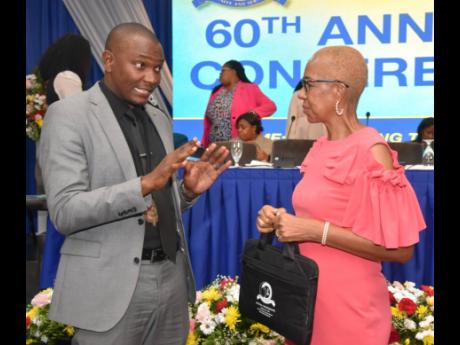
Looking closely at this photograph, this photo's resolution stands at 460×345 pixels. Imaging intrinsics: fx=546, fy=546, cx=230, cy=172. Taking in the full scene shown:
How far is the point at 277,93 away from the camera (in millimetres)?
9039

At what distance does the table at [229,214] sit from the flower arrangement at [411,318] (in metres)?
1.06

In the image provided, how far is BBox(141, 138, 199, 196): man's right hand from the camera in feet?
5.90

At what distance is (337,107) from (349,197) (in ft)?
1.09

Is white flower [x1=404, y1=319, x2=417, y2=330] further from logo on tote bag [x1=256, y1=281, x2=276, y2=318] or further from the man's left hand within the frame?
the man's left hand

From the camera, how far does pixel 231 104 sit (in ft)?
24.2

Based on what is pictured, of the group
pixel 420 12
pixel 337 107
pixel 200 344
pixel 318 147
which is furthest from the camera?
pixel 420 12

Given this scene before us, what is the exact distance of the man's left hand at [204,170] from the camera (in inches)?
87.0

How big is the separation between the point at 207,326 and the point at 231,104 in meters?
4.43

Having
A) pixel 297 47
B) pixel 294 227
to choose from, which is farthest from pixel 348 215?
pixel 297 47

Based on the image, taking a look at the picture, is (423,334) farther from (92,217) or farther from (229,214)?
(92,217)

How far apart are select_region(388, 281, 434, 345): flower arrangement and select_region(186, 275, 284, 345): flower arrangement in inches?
27.7

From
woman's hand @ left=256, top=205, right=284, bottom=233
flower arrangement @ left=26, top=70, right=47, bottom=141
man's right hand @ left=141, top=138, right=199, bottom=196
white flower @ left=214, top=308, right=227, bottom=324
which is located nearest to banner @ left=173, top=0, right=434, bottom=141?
flower arrangement @ left=26, top=70, right=47, bottom=141
